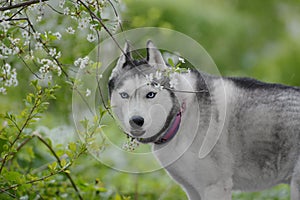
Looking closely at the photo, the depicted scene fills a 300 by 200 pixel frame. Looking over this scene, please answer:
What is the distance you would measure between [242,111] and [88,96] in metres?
0.51

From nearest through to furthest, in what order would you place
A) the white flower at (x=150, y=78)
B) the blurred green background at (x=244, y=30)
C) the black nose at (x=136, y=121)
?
the white flower at (x=150, y=78) → the black nose at (x=136, y=121) → the blurred green background at (x=244, y=30)

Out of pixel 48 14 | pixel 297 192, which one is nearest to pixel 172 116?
pixel 297 192

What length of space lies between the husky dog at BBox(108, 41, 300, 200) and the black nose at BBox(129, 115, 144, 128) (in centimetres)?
6

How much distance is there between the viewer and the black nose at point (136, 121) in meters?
1.76

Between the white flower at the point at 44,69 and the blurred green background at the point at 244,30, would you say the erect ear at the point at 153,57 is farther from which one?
the blurred green background at the point at 244,30

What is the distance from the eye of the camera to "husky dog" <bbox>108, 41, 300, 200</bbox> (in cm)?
188

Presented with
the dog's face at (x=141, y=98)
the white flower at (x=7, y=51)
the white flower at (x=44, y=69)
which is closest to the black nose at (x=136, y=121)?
the dog's face at (x=141, y=98)

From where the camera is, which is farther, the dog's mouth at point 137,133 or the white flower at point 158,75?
the dog's mouth at point 137,133

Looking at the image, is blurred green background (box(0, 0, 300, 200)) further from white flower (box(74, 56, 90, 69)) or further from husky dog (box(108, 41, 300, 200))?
white flower (box(74, 56, 90, 69))

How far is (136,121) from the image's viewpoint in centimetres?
177

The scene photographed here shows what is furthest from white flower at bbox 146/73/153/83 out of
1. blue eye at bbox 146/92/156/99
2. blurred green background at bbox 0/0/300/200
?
blurred green background at bbox 0/0/300/200

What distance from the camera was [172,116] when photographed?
187 centimetres

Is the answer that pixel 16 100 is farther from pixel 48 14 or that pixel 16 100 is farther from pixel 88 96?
pixel 88 96

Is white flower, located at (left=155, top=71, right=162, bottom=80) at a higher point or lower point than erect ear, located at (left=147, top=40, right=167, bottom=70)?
lower
